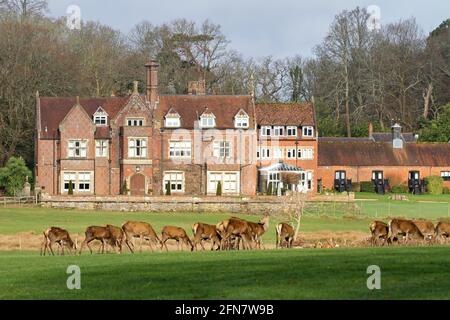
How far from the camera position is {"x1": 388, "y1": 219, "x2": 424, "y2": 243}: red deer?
4031 cm

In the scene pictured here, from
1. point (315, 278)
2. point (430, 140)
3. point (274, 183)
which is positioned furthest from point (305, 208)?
point (315, 278)

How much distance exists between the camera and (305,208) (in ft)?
239

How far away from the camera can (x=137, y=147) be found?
8425 cm

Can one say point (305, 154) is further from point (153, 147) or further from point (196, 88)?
point (153, 147)

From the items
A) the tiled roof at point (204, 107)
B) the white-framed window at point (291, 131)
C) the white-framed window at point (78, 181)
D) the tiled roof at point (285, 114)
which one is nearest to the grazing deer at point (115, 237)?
the white-framed window at point (78, 181)

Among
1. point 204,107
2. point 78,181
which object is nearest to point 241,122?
point 204,107

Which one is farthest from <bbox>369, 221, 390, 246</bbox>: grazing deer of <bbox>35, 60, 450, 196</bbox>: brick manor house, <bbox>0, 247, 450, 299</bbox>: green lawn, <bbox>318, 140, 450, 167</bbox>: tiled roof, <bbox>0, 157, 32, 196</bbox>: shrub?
<bbox>318, 140, 450, 167</bbox>: tiled roof

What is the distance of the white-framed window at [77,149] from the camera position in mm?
83500

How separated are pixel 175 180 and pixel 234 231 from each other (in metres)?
45.5

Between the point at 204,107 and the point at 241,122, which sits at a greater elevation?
the point at 204,107

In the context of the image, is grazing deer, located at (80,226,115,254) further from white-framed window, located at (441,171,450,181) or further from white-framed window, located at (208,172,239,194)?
white-framed window, located at (441,171,450,181)

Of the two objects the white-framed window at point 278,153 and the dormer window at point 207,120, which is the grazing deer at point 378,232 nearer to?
the dormer window at point 207,120

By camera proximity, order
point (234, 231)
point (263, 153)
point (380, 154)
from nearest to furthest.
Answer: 1. point (234, 231)
2. point (263, 153)
3. point (380, 154)
